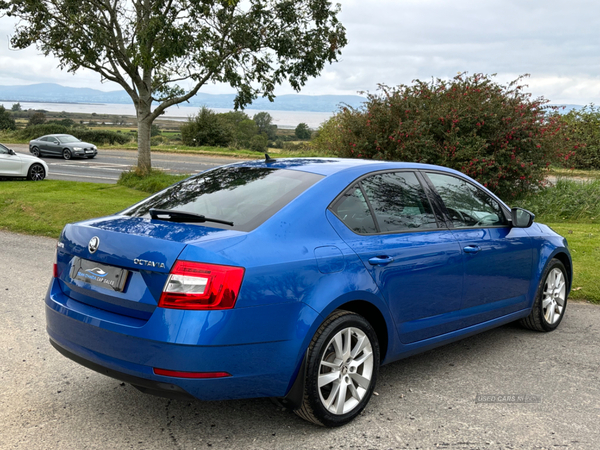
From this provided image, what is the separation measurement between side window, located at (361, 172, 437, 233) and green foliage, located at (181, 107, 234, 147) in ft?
138

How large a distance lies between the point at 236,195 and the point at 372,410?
169 cm

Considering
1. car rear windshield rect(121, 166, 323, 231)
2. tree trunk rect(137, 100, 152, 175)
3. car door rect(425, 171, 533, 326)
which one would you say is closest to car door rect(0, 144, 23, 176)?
tree trunk rect(137, 100, 152, 175)

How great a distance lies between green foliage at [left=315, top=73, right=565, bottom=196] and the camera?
14.0 metres

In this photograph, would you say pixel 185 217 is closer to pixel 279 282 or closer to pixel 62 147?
pixel 279 282

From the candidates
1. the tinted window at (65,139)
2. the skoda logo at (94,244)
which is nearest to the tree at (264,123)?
the tinted window at (65,139)

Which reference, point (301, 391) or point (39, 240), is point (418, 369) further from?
point (39, 240)

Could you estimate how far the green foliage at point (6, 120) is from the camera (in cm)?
5866

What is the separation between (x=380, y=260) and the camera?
3.75 meters

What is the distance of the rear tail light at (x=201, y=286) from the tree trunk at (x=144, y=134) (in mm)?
14717

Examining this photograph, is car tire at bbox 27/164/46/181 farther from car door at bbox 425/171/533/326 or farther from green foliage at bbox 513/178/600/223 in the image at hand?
car door at bbox 425/171/533/326

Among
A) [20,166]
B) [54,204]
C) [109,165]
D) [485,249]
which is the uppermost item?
[485,249]

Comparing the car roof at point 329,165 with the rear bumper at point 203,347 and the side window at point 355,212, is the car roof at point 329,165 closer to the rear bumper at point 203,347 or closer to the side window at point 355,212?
the side window at point 355,212

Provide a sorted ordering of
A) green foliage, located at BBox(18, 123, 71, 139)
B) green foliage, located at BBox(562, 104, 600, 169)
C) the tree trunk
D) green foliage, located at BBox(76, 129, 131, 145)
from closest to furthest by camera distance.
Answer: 1. the tree trunk
2. green foliage, located at BBox(562, 104, 600, 169)
3. green foliage, located at BBox(18, 123, 71, 139)
4. green foliage, located at BBox(76, 129, 131, 145)

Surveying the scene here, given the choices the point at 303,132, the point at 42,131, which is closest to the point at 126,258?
the point at 42,131
